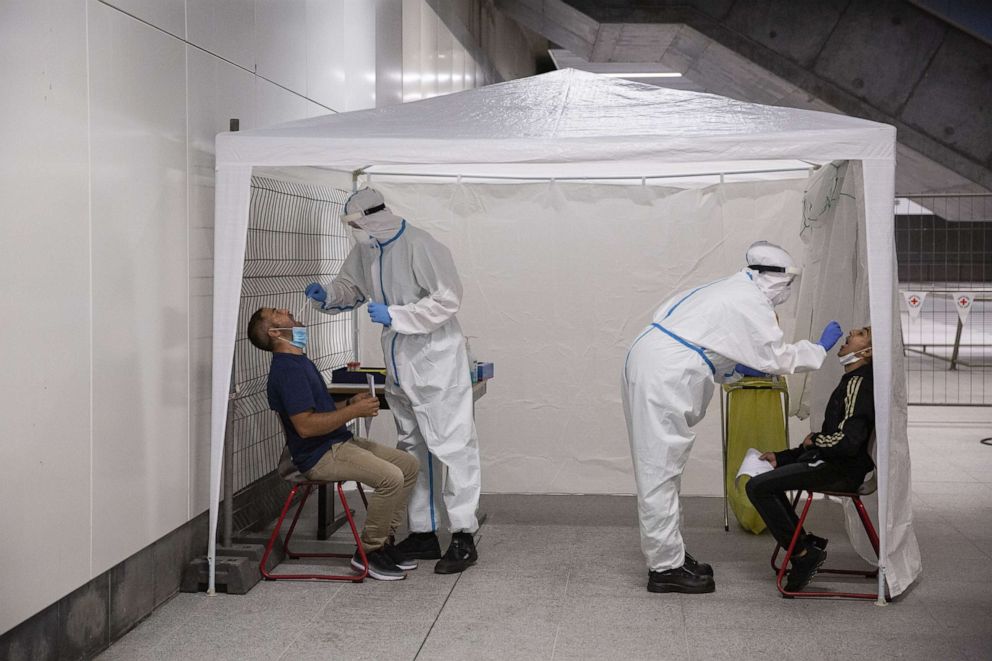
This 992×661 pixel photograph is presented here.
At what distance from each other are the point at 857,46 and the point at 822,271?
5489 millimetres

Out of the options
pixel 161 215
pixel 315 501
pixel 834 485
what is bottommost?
pixel 315 501

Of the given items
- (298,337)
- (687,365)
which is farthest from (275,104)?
(687,365)

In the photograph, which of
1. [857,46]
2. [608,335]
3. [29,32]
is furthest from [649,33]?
[29,32]

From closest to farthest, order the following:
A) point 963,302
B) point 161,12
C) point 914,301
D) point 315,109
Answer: point 161,12, point 315,109, point 914,301, point 963,302

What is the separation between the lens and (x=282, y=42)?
5113mm

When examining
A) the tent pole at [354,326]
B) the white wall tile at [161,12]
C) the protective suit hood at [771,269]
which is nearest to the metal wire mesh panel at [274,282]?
the tent pole at [354,326]

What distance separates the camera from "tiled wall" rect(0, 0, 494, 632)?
113 inches

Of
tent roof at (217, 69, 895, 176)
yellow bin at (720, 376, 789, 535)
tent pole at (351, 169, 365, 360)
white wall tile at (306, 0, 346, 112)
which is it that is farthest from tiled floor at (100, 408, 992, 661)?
white wall tile at (306, 0, 346, 112)

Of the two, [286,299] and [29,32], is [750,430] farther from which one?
[29,32]

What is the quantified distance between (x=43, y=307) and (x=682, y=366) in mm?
2144

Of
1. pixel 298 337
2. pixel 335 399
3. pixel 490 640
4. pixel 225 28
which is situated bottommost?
pixel 490 640

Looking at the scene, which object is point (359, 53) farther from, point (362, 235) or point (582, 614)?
point (582, 614)

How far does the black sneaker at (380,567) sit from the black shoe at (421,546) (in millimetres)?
275

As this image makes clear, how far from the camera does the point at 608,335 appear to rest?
5.85m
